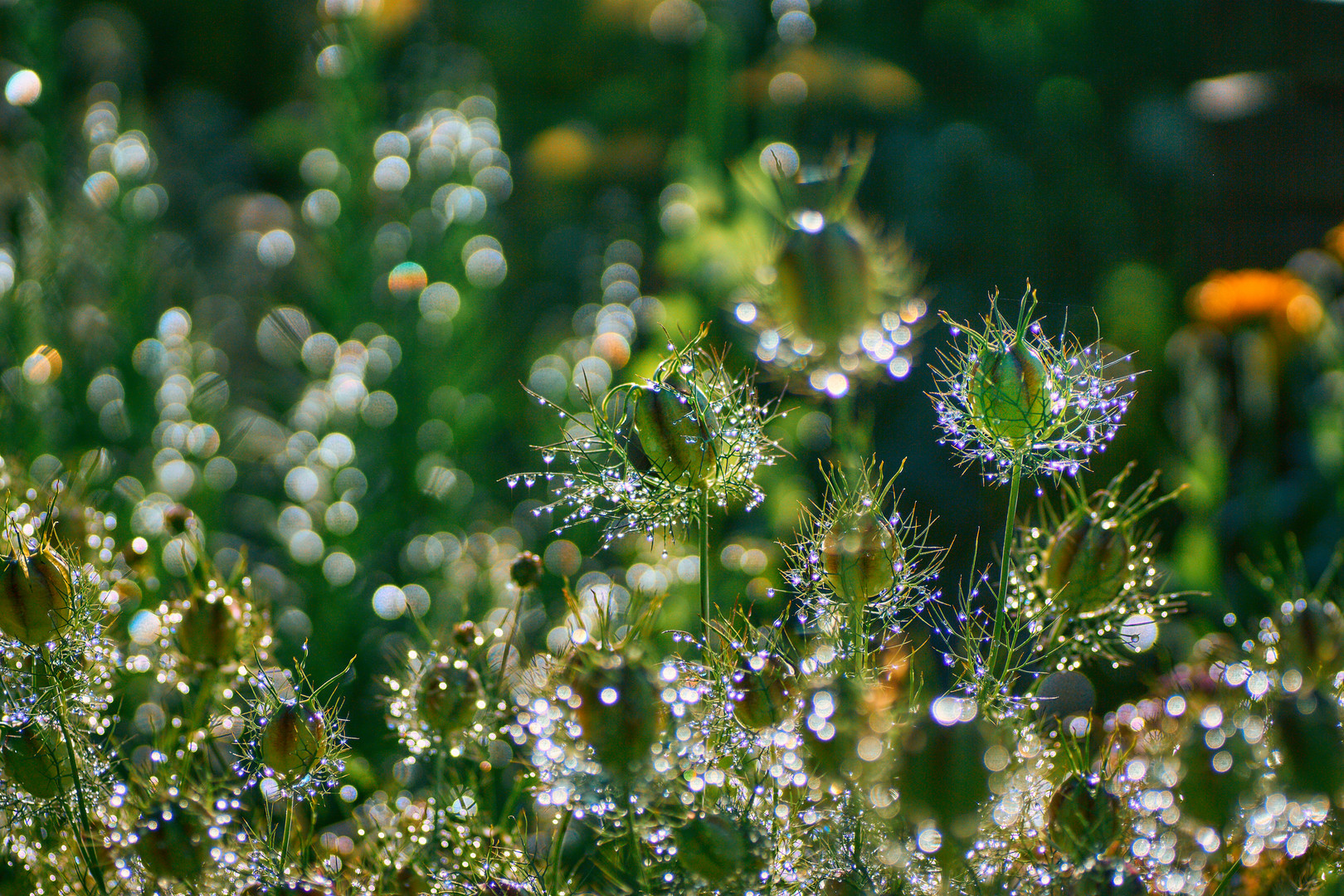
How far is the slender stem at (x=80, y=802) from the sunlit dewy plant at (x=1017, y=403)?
193mm

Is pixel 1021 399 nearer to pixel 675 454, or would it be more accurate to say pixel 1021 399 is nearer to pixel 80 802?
pixel 675 454

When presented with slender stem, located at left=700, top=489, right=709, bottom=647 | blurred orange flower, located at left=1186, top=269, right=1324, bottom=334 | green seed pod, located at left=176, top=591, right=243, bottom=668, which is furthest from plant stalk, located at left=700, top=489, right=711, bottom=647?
blurred orange flower, located at left=1186, top=269, right=1324, bottom=334

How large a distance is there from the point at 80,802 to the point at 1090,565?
0.72 ft

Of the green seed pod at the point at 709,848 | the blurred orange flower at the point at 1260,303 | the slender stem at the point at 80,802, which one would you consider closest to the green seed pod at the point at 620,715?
the green seed pod at the point at 709,848

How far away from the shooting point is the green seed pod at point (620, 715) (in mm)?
151

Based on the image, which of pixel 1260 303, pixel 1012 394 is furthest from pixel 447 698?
pixel 1260 303

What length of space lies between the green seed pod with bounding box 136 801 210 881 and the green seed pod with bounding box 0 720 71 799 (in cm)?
3

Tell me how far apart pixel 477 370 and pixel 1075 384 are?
65 cm

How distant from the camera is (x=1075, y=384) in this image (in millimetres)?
213

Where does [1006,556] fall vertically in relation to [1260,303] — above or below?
above

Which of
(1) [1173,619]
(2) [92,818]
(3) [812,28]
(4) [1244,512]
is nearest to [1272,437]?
(4) [1244,512]

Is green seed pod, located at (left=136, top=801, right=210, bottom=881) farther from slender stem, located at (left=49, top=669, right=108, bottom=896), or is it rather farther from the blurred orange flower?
the blurred orange flower

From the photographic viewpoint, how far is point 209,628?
Result: 199mm

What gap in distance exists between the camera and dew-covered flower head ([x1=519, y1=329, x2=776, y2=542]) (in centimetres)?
19
